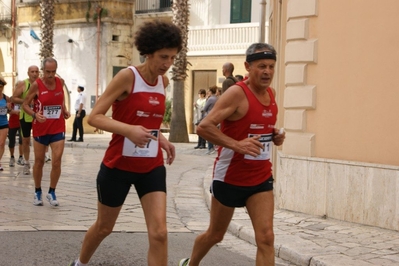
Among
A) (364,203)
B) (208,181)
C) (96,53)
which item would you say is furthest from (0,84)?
(96,53)

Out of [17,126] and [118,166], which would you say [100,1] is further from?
[118,166]

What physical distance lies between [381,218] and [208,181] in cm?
501

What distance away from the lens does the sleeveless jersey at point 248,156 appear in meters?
5.89

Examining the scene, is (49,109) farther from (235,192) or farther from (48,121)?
(235,192)

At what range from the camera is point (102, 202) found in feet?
19.2

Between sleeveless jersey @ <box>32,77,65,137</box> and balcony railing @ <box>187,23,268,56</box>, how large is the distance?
21736 mm

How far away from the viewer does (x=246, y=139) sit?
5742 millimetres

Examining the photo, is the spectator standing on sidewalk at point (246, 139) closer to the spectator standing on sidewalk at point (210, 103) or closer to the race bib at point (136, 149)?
the race bib at point (136, 149)

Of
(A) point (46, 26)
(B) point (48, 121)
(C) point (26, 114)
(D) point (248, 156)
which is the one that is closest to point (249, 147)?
(D) point (248, 156)

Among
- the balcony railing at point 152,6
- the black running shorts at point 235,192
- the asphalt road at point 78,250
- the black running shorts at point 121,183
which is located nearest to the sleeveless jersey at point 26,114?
the asphalt road at point 78,250

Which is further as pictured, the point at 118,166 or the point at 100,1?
the point at 100,1

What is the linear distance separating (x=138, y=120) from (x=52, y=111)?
5116mm

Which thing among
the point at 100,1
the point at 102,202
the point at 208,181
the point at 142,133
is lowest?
the point at 208,181

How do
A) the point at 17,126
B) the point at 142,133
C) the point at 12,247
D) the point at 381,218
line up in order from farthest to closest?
the point at 17,126
the point at 381,218
the point at 12,247
the point at 142,133
